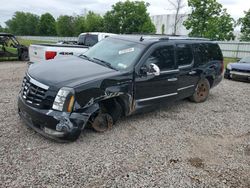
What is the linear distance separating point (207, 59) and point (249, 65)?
5.33 meters

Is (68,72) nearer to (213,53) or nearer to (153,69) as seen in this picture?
(153,69)

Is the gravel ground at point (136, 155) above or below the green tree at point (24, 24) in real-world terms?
below

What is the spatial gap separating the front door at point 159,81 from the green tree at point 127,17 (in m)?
39.4

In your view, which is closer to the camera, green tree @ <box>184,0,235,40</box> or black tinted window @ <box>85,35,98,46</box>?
black tinted window @ <box>85,35,98,46</box>

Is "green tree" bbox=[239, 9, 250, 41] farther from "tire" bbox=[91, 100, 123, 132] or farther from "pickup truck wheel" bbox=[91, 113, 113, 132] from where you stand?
"pickup truck wheel" bbox=[91, 113, 113, 132]

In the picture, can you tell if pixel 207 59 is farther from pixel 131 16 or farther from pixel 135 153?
pixel 131 16

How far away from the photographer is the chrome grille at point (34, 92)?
3.62 metres

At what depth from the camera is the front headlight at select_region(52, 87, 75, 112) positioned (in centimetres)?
351

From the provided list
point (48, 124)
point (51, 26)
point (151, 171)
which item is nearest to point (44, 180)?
point (48, 124)

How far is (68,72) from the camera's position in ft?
13.0

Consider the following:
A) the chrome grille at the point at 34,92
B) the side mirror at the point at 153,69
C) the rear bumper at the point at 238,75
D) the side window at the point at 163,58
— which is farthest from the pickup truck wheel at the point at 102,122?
the rear bumper at the point at 238,75

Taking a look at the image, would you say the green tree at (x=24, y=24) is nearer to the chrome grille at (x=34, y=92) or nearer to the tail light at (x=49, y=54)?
the tail light at (x=49, y=54)

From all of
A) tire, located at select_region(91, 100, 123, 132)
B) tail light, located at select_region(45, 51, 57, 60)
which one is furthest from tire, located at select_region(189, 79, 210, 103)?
tail light, located at select_region(45, 51, 57, 60)

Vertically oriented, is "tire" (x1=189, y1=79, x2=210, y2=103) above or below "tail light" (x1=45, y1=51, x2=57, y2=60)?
below
